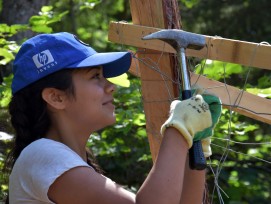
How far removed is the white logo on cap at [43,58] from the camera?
6.83 ft

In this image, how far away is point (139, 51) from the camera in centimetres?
266

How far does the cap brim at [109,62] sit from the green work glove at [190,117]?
274 mm

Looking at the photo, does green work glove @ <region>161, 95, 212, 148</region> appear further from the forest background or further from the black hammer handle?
the forest background

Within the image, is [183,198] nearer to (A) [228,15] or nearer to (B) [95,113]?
(B) [95,113]

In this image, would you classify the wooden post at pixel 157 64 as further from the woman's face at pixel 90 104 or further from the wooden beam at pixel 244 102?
the woman's face at pixel 90 104

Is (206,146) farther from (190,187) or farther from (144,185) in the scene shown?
(144,185)

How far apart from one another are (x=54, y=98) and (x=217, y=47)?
717mm

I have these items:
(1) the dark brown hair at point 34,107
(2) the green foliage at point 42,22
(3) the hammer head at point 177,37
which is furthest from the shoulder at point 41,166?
(2) the green foliage at point 42,22

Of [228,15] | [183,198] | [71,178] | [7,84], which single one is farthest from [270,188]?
[71,178]

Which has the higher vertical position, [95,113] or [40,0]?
[95,113]

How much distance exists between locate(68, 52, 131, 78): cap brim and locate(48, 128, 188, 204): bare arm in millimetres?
344

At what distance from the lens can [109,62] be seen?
213cm

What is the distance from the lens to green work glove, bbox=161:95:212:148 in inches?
74.9

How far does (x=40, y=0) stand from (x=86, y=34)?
269cm
